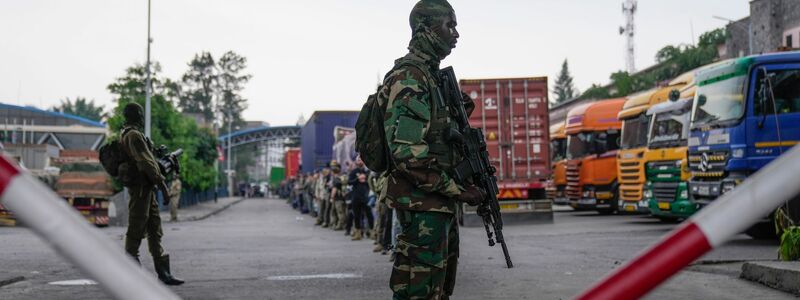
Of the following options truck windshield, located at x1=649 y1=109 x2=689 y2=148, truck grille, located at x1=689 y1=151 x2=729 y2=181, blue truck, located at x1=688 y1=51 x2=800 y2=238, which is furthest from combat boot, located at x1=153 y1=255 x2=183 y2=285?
truck windshield, located at x1=649 y1=109 x2=689 y2=148

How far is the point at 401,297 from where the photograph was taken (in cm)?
393

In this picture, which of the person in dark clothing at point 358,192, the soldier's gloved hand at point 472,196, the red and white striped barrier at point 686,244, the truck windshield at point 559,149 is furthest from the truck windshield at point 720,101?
the red and white striped barrier at point 686,244

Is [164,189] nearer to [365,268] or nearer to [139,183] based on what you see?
[139,183]

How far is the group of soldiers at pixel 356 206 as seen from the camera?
13664 mm

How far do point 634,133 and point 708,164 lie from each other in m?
5.95

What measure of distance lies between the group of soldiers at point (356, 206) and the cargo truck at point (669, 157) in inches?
204

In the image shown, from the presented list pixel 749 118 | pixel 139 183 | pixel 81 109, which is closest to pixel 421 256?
pixel 139 183

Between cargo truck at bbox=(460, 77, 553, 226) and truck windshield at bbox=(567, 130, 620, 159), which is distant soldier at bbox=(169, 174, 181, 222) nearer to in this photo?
cargo truck at bbox=(460, 77, 553, 226)

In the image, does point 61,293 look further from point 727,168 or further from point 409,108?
point 727,168

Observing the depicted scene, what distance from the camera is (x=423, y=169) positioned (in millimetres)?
3986

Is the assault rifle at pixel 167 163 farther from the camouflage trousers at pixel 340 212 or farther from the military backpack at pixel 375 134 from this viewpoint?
the camouflage trousers at pixel 340 212

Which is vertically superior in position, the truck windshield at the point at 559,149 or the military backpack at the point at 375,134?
the truck windshield at the point at 559,149

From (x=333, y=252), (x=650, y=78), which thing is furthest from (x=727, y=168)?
(x=650, y=78)

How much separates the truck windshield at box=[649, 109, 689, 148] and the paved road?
1659 millimetres
